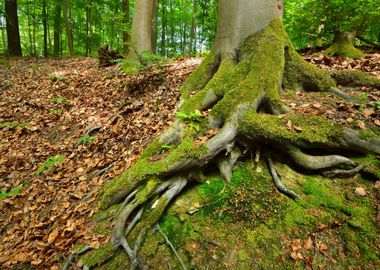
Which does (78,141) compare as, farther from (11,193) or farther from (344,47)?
(344,47)

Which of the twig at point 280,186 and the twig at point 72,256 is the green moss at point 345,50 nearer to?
the twig at point 280,186

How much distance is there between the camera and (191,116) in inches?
144

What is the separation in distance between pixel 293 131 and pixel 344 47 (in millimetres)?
4964

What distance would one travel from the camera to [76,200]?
12.7 feet

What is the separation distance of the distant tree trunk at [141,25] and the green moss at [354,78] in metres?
6.23

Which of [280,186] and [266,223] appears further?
[280,186]

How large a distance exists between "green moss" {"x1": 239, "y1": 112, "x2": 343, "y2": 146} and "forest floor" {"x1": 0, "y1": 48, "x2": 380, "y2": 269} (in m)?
0.15

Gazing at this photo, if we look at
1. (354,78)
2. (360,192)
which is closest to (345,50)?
(354,78)

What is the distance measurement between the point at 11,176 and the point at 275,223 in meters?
5.07

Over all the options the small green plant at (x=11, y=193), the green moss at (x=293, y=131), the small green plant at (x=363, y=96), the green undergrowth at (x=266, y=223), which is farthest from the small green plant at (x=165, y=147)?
the small green plant at (x=363, y=96)

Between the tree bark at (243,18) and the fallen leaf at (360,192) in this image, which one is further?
the tree bark at (243,18)

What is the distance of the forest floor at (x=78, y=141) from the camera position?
10.5ft

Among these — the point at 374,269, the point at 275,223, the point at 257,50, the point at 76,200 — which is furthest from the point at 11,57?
the point at 374,269

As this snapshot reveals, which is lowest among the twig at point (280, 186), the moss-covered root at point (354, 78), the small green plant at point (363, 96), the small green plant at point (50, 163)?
the small green plant at point (50, 163)
